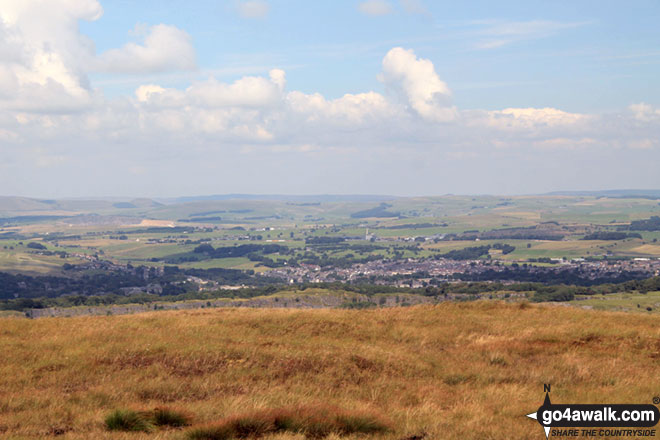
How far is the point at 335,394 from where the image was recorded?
1430 centimetres

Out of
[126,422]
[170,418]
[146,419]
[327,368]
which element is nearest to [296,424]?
[170,418]

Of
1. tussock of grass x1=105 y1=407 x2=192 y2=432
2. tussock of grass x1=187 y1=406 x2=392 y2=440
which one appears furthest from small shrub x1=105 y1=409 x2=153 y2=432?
tussock of grass x1=187 y1=406 x2=392 y2=440

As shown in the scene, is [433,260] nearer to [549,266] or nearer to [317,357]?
[549,266]

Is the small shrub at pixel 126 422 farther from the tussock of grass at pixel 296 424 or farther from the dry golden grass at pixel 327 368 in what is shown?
the tussock of grass at pixel 296 424

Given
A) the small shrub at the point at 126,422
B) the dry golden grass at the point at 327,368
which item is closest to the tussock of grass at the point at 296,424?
the dry golden grass at the point at 327,368

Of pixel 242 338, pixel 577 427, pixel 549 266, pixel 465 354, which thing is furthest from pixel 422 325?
pixel 549 266

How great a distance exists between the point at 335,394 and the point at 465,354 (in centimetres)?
678

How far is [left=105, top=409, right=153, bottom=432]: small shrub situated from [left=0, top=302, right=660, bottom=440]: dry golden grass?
226 mm

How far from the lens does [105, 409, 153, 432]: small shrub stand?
1114 cm

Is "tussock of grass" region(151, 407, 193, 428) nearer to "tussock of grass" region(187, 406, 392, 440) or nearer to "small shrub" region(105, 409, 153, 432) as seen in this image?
"small shrub" region(105, 409, 153, 432)

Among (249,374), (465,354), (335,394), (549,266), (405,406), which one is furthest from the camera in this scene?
(549,266)

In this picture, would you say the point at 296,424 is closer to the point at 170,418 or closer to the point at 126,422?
the point at 170,418

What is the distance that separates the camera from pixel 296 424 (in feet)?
36.6

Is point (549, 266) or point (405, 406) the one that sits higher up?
point (405, 406)
